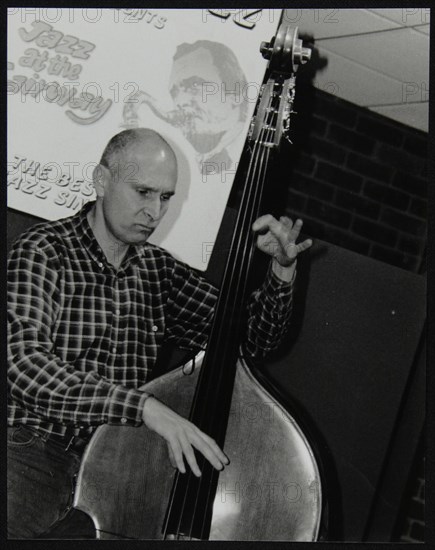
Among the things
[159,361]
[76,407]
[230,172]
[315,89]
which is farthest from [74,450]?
[315,89]

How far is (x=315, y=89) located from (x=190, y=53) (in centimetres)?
33

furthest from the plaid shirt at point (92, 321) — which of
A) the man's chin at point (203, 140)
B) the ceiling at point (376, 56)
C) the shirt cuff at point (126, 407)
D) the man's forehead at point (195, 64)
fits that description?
the ceiling at point (376, 56)

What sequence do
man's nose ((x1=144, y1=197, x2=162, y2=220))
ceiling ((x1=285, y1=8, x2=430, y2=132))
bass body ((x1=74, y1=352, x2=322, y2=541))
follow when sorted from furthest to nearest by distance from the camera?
ceiling ((x1=285, y1=8, x2=430, y2=132)), man's nose ((x1=144, y1=197, x2=162, y2=220)), bass body ((x1=74, y1=352, x2=322, y2=541))

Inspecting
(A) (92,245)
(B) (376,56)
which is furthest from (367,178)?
(A) (92,245)

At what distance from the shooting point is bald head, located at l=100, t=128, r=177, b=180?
4.95 feet

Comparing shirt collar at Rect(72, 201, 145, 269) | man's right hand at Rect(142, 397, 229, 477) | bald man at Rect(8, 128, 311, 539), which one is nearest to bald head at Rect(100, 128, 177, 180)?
bald man at Rect(8, 128, 311, 539)

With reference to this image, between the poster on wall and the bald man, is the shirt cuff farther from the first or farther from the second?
the poster on wall

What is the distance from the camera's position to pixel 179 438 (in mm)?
1313

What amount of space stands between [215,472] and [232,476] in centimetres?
3

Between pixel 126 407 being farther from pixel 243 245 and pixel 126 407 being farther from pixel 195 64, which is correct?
pixel 195 64

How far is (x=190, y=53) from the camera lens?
159 cm

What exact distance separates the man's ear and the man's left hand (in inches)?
13.5

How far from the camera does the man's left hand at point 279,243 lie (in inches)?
57.8

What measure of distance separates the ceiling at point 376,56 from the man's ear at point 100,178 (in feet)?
1.88
